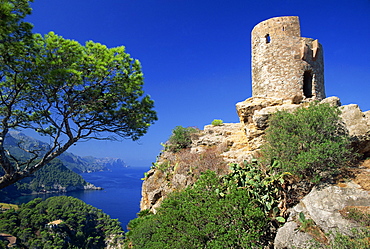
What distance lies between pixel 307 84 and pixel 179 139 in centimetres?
869

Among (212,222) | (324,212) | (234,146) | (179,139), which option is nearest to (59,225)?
(179,139)

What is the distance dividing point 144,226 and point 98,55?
7103 millimetres

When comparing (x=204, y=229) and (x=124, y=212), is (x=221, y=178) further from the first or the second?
(x=124, y=212)

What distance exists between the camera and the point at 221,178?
27.4ft

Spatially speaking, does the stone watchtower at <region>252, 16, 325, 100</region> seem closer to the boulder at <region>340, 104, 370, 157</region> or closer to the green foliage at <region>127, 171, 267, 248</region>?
the boulder at <region>340, 104, 370, 157</region>

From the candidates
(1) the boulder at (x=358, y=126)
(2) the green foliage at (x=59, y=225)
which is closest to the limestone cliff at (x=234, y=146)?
(1) the boulder at (x=358, y=126)

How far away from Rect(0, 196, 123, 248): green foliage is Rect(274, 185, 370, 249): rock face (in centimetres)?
3776

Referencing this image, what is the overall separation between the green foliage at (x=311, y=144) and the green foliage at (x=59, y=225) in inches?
1484

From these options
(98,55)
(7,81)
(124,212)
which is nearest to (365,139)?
(98,55)

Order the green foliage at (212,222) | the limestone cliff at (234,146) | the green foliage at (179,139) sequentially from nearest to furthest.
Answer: the green foliage at (212,222)
the limestone cliff at (234,146)
the green foliage at (179,139)

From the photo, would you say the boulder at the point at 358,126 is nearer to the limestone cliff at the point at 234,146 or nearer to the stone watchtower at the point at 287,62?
the limestone cliff at the point at 234,146

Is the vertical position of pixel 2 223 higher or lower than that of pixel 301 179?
lower

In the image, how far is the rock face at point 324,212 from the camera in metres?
5.23

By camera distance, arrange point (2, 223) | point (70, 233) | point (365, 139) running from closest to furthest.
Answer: point (365, 139) < point (2, 223) < point (70, 233)
